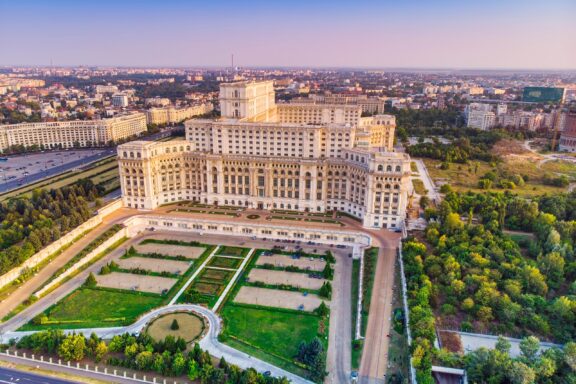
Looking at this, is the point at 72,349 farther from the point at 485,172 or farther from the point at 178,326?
the point at 485,172

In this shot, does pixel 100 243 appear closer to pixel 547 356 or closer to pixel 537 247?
pixel 547 356

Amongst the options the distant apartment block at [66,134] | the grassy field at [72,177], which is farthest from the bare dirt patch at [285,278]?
the distant apartment block at [66,134]

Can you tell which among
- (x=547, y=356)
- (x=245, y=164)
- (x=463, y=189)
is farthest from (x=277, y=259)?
(x=463, y=189)

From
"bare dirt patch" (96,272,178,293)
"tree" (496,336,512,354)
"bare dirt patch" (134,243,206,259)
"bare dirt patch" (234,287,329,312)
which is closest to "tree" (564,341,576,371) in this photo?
"tree" (496,336,512,354)

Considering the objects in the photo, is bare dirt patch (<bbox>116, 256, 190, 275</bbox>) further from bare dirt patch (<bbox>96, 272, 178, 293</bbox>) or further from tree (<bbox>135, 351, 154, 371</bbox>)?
tree (<bbox>135, 351, 154, 371</bbox>)

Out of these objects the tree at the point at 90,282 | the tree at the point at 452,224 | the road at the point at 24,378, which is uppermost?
the tree at the point at 452,224

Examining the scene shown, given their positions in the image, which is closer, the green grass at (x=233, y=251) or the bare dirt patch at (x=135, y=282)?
the bare dirt patch at (x=135, y=282)

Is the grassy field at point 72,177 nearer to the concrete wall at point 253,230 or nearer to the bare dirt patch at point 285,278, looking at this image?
the concrete wall at point 253,230
